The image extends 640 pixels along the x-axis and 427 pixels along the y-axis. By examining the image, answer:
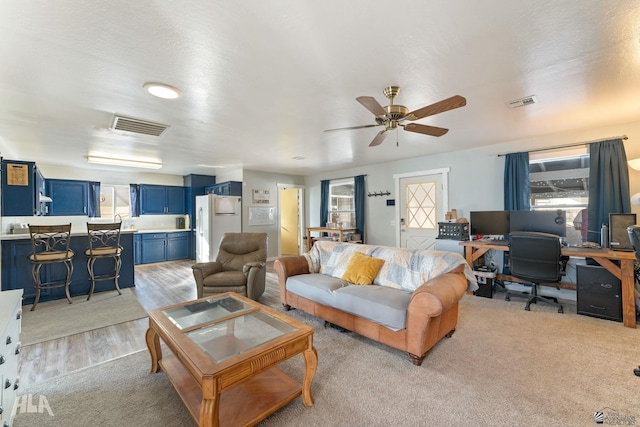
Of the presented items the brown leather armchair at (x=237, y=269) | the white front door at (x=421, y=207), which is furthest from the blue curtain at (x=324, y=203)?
the brown leather armchair at (x=237, y=269)

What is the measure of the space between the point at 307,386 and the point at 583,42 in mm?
2983

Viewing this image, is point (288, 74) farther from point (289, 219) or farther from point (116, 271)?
point (289, 219)

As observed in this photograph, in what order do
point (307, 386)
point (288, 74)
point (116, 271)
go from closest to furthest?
point (307, 386)
point (288, 74)
point (116, 271)

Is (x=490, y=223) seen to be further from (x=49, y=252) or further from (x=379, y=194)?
(x=49, y=252)

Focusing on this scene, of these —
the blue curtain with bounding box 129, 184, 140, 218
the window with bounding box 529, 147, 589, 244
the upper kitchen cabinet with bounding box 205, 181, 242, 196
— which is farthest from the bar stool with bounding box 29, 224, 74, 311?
the window with bounding box 529, 147, 589, 244

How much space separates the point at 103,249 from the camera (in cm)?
420

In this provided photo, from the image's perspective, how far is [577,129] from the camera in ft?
12.1

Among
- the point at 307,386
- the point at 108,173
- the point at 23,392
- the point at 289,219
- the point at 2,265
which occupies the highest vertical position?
the point at 108,173

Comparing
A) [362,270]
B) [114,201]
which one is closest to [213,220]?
[114,201]

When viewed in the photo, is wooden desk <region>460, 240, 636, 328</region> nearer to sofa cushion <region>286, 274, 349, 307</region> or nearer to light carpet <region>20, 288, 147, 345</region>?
sofa cushion <region>286, 274, 349, 307</region>

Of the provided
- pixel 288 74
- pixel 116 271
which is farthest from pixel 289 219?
pixel 288 74

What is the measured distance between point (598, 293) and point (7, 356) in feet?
A: 17.1

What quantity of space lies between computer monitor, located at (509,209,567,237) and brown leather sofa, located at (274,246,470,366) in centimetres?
196

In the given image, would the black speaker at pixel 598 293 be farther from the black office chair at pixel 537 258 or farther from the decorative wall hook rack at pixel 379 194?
the decorative wall hook rack at pixel 379 194
